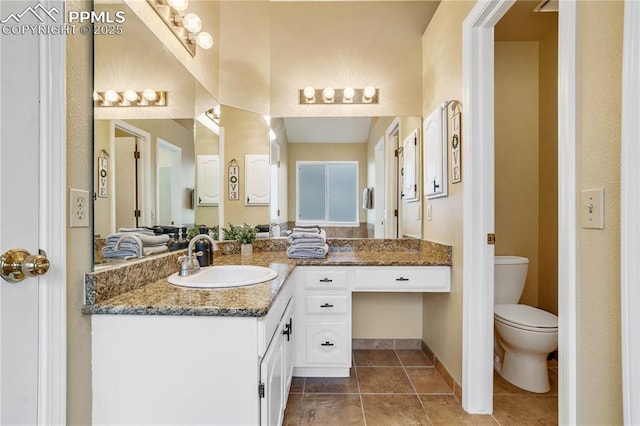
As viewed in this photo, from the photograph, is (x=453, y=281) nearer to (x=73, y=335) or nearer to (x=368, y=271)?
(x=368, y=271)

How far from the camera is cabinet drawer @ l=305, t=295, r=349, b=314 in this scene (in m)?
1.91

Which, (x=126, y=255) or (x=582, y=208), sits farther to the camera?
(x=126, y=255)

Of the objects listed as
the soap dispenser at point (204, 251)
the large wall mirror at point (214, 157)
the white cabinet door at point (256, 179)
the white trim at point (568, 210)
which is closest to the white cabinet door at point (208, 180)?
the large wall mirror at point (214, 157)

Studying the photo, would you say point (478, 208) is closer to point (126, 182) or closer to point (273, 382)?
point (273, 382)

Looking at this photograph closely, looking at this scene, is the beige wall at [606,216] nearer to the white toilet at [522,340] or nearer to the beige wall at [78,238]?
the white toilet at [522,340]

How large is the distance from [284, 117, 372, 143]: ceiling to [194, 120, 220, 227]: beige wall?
621mm

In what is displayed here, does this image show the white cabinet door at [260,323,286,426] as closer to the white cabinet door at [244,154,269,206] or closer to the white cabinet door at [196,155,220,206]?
the white cabinet door at [196,155,220,206]

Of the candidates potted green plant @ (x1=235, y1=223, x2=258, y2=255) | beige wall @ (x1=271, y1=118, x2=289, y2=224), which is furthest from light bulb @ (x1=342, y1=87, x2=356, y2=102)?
potted green plant @ (x1=235, y1=223, x2=258, y2=255)

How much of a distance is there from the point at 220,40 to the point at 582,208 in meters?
2.50

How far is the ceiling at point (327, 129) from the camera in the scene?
8.02 feet

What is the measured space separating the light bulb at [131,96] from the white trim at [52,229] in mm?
346

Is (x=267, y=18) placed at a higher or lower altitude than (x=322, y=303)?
higher
